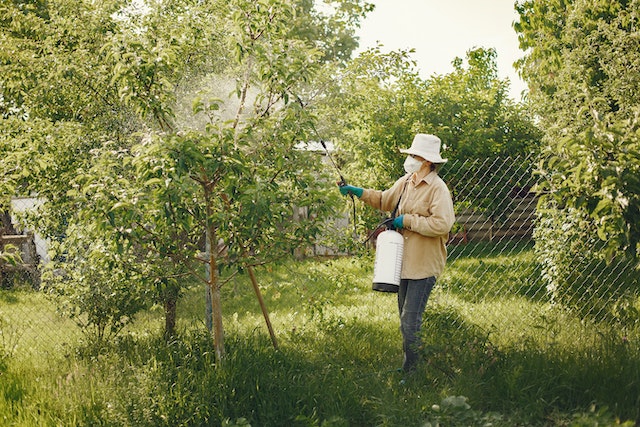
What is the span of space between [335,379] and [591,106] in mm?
2424

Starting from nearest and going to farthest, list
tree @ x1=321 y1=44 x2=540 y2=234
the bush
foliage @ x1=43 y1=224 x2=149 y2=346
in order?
foliage @ x1=43 y1=224 x2=149 y2=346
the bush
tree @ x1=321 y1=44 x2=540 y2=234

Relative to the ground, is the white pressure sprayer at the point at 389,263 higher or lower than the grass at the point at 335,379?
higher

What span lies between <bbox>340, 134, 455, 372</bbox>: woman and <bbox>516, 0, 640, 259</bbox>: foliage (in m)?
0.74

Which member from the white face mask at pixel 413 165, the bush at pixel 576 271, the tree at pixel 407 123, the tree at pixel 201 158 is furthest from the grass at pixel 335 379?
the tree at pixel 407 123

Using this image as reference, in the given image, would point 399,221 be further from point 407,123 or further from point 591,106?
point 407,123

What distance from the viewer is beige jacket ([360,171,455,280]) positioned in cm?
427

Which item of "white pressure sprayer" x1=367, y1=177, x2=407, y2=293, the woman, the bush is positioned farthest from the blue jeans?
the bush

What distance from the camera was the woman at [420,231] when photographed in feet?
14.1

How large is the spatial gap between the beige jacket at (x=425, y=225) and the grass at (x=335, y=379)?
1.89ft

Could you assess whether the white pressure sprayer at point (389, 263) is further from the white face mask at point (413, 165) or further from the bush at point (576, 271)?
the bush at point (576, 271)

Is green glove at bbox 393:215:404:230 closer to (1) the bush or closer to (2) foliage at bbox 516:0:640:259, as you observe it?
(2) foliage at bbox 516:0:640:259

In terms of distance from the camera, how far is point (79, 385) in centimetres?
415

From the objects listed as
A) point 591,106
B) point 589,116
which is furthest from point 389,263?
point 589,116

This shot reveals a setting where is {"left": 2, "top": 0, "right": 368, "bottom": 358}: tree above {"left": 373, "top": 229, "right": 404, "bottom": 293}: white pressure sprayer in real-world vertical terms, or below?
above
